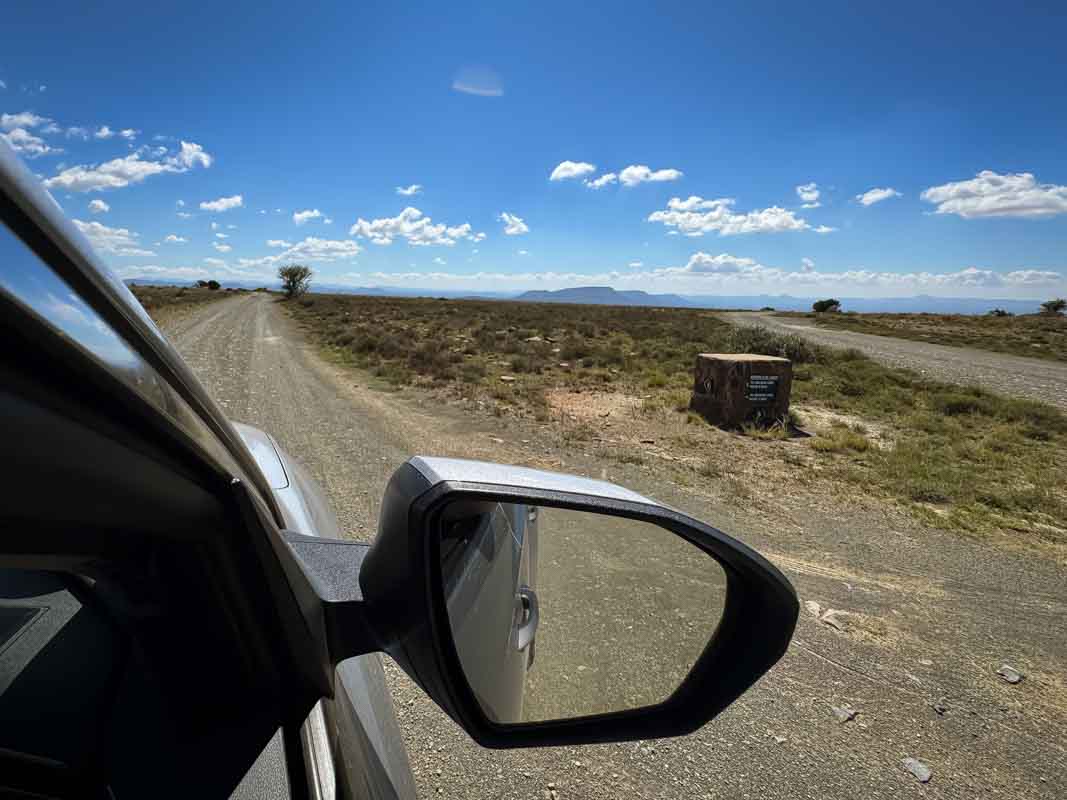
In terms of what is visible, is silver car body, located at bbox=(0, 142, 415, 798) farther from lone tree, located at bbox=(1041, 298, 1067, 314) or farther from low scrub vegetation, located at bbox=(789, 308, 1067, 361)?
lone tree, located at bbox=(1041, 298, 1067, 314)

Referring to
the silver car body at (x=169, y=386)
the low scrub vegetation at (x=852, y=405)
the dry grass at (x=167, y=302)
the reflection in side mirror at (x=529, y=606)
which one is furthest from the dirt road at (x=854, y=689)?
the dry grass at (x=167, y=302)

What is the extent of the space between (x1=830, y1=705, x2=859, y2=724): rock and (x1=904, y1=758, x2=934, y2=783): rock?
0.28 meters

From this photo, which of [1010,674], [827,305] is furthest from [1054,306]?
[1010,674]

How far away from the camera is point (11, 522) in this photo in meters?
0.52

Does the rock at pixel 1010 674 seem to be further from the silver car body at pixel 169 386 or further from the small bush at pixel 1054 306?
the small bush at pixel 1054 306

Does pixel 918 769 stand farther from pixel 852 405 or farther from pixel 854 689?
pixel 852 405

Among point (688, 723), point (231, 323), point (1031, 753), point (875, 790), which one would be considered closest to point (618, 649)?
point (875, 790)

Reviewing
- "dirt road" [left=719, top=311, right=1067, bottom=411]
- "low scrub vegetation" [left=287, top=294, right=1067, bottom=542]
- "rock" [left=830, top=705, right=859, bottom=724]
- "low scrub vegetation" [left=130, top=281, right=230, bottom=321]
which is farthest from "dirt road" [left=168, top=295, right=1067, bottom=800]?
"low scrub vegetation" [left=130, top=281, right=230, bottom=321]

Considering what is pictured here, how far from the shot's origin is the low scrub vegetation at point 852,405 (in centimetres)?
627

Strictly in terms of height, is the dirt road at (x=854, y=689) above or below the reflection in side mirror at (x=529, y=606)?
below

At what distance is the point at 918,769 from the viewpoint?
2514 mm

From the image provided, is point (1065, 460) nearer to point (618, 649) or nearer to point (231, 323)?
point (618, 649)

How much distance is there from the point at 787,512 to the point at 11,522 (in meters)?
5.98

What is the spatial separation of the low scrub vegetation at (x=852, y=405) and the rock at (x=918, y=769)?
369 centimetres
